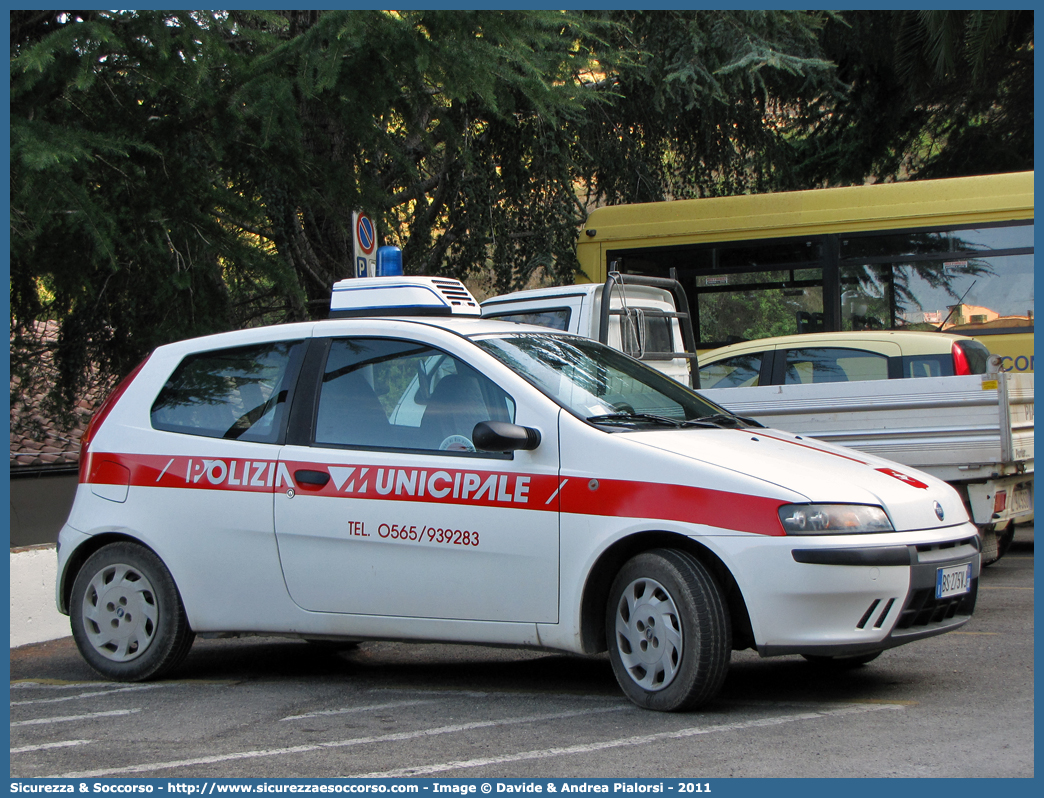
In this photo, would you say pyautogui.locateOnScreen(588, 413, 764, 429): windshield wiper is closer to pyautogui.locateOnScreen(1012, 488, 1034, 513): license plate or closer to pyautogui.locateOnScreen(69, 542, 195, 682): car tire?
pyautogui.locateOnScreen(69, 542, 195, 682): car tire

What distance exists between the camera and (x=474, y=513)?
5.24 metres

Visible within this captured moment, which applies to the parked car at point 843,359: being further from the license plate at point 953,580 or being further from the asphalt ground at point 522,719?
the license plate at point 953,580

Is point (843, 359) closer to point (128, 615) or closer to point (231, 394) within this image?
point (231, 394)

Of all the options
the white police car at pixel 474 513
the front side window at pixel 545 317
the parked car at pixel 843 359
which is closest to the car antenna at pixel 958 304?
the parked car at pixel 843 359

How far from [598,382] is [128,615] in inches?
106

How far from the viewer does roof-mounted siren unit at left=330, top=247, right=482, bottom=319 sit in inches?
253

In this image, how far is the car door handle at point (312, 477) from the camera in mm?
5603

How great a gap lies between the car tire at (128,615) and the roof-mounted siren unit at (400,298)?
65.9 inches

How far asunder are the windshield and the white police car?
2 cm

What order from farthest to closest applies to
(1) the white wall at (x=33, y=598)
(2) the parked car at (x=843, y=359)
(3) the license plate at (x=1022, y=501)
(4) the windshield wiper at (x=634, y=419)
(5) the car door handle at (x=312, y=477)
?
(2) the parked car at (x=843, y=359), (3) the license plate at (x=1022, y=501), (1) the white wall at (x=33, y=598), (5) the car door handle at (x=312, y=477), (4) the windshield wiper at (x=634, y=419)

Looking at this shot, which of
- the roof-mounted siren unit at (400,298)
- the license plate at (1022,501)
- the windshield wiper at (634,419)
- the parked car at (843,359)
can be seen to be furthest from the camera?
the parked car at (843,359)

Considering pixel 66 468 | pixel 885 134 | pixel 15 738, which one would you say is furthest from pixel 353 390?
pixel 885 134

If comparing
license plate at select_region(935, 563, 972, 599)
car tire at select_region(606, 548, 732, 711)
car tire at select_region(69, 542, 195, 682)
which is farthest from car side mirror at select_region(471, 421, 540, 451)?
car tire at select_region(69, 542, 195, 682)

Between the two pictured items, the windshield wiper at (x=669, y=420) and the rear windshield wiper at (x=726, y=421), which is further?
the rear windshield wiper at (x=726, y=421)
